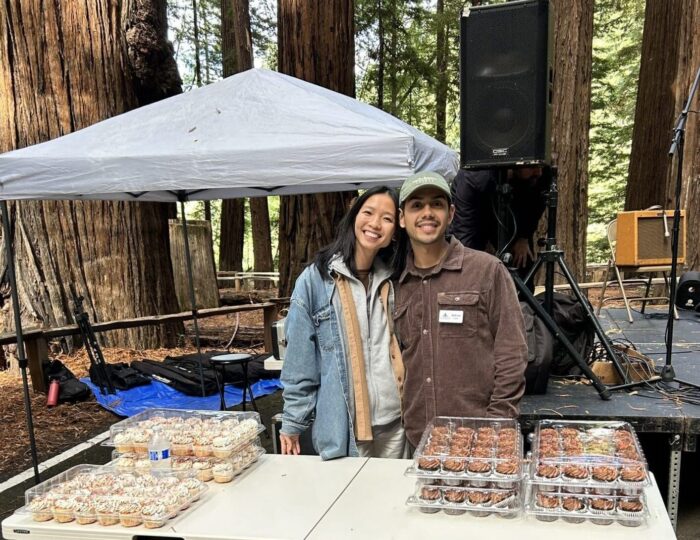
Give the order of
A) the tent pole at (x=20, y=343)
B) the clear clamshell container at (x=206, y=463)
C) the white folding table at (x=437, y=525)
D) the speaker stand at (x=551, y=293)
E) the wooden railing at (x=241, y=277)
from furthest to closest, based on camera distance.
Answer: the wooden railing at (x=241, y=277) → the tent pole at (x=20, y=343) → the speaker stand at (x=551, y=293) → the clear clamshell container at (x=206, y=463) → the white folding table at (x=437, y=525)

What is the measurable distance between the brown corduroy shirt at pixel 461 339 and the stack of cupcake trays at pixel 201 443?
25.6 inches

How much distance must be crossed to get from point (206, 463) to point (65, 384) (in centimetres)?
403

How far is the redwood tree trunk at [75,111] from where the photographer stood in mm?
6637

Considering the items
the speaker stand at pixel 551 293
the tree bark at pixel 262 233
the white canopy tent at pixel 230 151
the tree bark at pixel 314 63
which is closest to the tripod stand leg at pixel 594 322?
the speaker stand at pixel 551 293

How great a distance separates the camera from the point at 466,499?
A: 5.68ft

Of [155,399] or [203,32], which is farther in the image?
[203,32]

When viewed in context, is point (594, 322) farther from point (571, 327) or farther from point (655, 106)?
point (655, 106)

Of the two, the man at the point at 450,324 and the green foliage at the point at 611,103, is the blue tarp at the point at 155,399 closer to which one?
the man at the point at 450,324

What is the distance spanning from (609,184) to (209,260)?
15801mm

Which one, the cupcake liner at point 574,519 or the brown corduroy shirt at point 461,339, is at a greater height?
the brown corduroy shirt at point 461,339

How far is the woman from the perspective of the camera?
2229mm

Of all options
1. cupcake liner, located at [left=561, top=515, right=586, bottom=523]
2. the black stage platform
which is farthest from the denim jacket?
the black stage platform

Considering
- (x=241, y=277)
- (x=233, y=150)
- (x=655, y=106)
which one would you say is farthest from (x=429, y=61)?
(x=233, y=150)

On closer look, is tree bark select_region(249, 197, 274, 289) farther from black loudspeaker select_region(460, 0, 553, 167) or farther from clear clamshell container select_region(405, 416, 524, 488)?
clear clamshell container select_region(405, 416, 524, 488)
